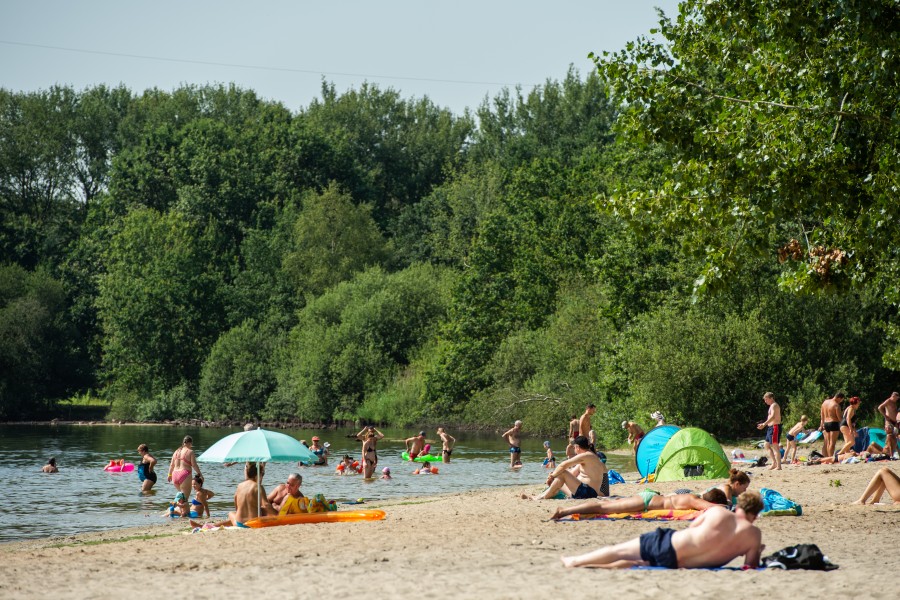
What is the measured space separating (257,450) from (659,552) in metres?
8.14

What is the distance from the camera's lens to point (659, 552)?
458 inches

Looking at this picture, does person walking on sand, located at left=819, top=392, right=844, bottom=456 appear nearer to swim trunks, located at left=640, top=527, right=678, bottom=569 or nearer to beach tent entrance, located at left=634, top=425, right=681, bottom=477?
beach tent entrance, located at left=634, top=425, right=681, bottom=477

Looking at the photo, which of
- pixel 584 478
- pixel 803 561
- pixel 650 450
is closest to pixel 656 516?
pixel 584 478

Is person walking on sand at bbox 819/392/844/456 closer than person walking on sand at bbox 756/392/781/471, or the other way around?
person walking on sand at bbox 756/392/781/471

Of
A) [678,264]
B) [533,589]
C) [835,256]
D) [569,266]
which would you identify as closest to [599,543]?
[533,589]

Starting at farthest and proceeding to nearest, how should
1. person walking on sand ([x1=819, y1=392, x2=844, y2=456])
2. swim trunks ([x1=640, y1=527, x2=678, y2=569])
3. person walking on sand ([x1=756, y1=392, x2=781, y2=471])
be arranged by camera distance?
1. person walking on sand ([x1=819, y1=392, x2=844, y2=456])
2. person walking on sand ([x1=756, y1=392, x2=781, y2=471])
3. swim trunks ([x1=640, y1=527, x2=678, y2=569])

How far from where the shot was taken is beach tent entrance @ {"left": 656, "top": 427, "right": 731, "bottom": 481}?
23.8 meters

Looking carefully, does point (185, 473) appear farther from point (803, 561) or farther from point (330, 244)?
point (330, 244)

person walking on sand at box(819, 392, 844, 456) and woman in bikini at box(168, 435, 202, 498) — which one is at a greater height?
person walking on sand at box(819, 392, 844, 456)

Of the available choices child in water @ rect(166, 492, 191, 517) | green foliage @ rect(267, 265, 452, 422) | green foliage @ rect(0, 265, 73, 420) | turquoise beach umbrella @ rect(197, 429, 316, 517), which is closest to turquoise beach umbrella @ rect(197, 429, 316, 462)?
turquoise beach umbrella @ rect(197, 429, 316, 517)

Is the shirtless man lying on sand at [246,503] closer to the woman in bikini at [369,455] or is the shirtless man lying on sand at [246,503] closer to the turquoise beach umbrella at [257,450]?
the turquoise beach umbrella at [257,450]

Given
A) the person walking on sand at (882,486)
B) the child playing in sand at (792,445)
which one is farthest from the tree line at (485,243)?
the child playing in sand at (792,445)

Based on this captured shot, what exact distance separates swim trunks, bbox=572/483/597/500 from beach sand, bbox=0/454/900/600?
0.50m

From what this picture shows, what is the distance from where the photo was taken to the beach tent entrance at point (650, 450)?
82.9 feet
